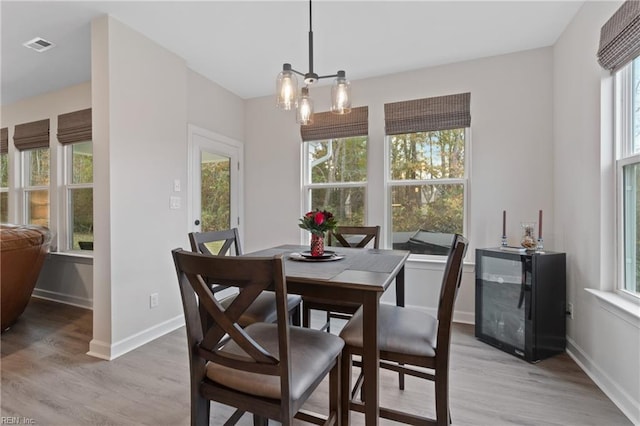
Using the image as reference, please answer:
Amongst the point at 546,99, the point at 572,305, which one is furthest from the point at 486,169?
the point at 572,305

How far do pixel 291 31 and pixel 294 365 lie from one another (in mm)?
2488

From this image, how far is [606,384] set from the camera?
185 cm

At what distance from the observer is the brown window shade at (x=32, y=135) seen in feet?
12.2

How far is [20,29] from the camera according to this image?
2443 millimetres

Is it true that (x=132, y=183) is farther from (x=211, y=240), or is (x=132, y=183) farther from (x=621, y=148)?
(x=621, y=148)

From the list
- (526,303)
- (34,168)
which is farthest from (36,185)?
(526,303)

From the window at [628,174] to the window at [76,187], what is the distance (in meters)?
4.71

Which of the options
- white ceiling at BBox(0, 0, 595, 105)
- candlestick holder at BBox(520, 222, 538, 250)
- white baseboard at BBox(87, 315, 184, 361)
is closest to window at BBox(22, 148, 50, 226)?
white ceiling at BBox(0, 0, 595, 105)

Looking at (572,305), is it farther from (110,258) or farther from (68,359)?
(68,359)

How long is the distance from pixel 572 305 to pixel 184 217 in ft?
11.2

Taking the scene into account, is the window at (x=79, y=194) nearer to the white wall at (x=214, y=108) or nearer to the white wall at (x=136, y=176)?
the white wall at (x=136, y=176)

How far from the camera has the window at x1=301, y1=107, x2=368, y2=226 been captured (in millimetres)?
3432

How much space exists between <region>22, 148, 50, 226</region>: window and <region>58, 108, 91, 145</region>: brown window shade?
54 centimetres

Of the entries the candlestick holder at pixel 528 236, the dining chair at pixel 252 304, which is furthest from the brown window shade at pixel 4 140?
the candlestick holder at pixel 528 236
